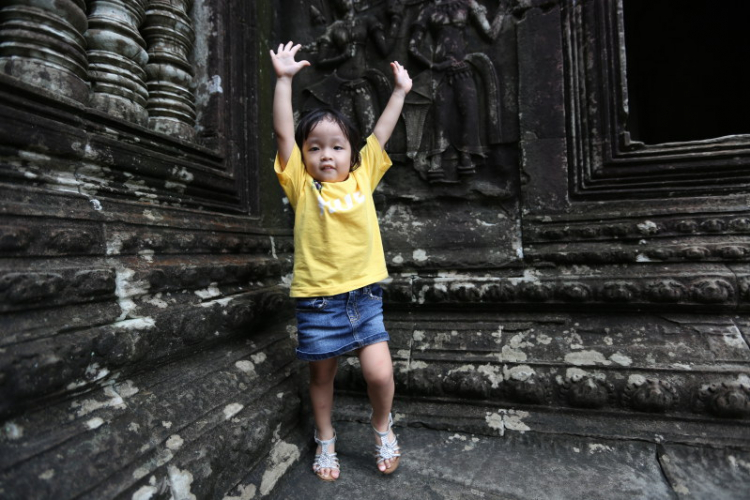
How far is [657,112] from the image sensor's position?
174 inches

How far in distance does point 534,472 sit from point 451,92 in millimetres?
1727

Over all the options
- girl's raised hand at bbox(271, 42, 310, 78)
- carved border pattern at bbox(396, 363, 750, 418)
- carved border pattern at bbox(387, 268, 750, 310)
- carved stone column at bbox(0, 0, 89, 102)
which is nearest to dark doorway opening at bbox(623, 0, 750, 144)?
carved border pattern at bbox(387, 268, 750, 310)

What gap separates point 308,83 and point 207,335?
1559 millimetres

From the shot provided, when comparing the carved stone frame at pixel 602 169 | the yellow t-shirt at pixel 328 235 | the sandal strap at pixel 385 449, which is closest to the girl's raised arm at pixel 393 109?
the yellow t-shirt at pixel 328 235

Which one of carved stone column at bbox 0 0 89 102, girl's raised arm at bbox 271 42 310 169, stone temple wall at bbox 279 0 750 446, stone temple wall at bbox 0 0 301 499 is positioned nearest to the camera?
stone temple wall at bbox 0 0 301 499

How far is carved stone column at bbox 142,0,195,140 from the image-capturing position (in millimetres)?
1770

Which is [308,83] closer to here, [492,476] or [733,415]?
[492,476]

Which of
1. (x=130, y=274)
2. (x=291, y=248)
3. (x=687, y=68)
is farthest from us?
(x=687, y=68)

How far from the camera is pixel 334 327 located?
4.67 feet

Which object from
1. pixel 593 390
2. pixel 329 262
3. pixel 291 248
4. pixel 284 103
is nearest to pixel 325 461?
pixel 329 262

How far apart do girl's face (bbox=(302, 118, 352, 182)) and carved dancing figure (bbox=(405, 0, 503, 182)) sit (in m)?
0.74

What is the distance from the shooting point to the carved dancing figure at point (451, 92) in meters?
2.05

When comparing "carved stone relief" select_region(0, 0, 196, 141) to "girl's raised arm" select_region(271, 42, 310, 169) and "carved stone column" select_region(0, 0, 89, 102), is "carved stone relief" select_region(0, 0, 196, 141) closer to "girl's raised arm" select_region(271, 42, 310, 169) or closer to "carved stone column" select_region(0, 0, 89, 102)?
"carved stone column" select_region(0, 0, 89, 102)

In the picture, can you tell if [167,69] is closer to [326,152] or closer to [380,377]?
[326,152]
